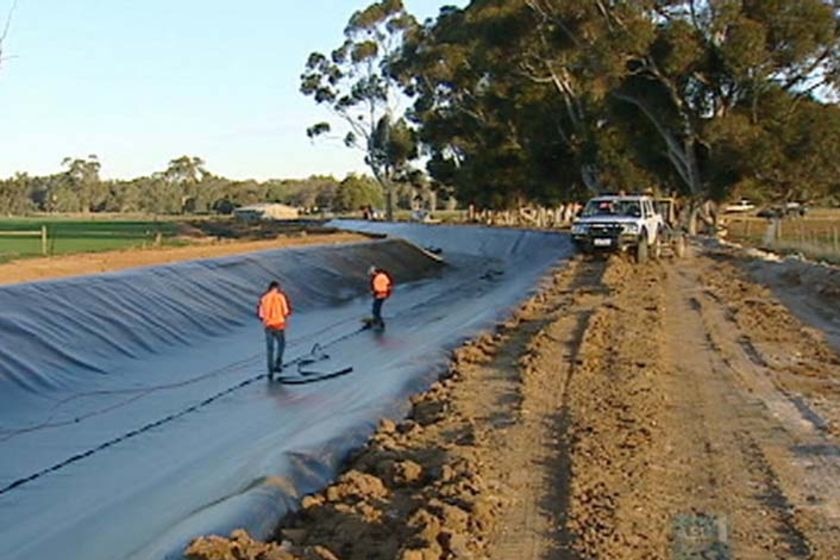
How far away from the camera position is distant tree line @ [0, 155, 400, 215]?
182 meters

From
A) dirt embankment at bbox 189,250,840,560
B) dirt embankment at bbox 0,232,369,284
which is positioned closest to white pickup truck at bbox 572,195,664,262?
dirt embankment at bbox 0,232,369,284

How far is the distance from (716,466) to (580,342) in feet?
24.0

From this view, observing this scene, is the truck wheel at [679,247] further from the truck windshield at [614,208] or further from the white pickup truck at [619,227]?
the truck windshield at [614,208]

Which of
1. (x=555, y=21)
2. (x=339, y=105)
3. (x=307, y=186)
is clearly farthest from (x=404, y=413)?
(x=307, y=186)

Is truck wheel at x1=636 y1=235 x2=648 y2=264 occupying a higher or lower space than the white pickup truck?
lower

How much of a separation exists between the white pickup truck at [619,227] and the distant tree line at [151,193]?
5506 inches

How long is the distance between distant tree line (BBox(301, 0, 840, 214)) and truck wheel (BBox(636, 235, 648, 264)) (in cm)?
1016

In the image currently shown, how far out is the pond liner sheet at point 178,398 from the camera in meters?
9.55

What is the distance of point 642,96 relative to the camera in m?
46.9

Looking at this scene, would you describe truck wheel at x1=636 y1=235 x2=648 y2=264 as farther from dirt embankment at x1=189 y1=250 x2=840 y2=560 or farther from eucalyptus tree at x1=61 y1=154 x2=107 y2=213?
eucalyptus tree at x1=61 y1=154 x2=107 y2=213

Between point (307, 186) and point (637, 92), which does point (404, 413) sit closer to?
point (637, 92)

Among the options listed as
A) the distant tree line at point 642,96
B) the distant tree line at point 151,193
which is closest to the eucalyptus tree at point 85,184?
the distant tree line at point 151,193

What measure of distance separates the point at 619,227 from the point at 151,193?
163133 mm

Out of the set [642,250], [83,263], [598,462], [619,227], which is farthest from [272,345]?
[83,263]
